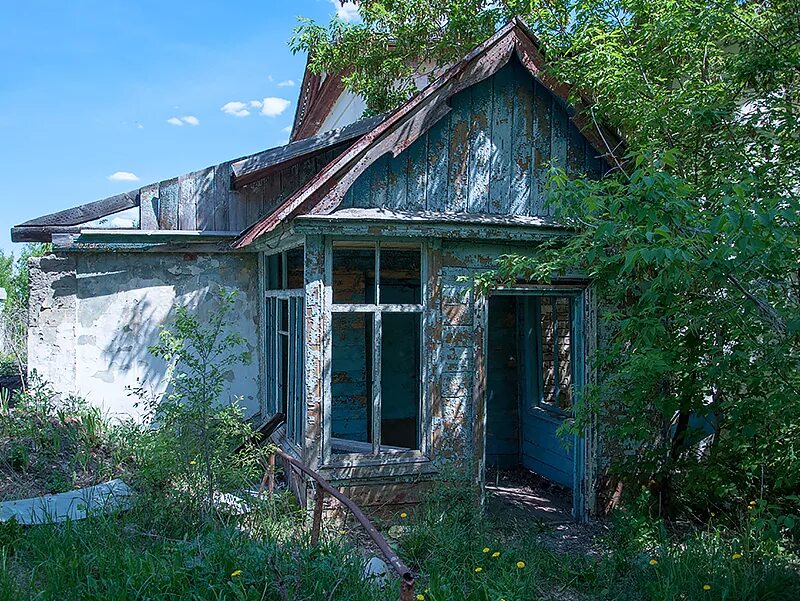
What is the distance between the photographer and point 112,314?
7.48 metres

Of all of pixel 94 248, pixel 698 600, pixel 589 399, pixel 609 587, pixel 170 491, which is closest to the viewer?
pixel 698 600

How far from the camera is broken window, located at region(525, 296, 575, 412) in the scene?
8188 millimetres

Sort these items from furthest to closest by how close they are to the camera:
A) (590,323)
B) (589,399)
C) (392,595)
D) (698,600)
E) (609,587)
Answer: (590,323)
(589,399)
(609,587)
(698,600)
(392,595)

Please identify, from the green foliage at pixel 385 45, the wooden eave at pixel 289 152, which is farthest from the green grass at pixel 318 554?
the green foliage at pixel 385 45

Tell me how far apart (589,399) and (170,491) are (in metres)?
3.75

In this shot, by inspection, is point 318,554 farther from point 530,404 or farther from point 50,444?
point 530,404

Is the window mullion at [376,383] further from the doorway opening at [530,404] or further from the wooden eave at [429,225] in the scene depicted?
the doorway opening at [530,404]

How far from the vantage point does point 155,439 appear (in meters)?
6.03

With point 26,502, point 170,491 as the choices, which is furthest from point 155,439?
point 26,502

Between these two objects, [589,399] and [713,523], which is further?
[713,523]

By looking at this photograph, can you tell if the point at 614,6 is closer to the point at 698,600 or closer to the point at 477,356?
the point at 477,356

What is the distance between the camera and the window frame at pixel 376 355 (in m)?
5.88

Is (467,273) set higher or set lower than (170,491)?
higher

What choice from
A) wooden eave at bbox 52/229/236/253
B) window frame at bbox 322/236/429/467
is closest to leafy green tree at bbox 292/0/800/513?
window frame at bbox 322/236/429/467
